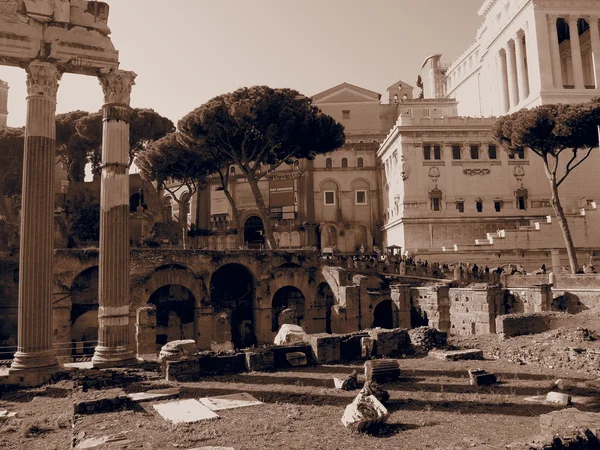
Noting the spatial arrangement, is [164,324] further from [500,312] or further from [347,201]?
[347,201]

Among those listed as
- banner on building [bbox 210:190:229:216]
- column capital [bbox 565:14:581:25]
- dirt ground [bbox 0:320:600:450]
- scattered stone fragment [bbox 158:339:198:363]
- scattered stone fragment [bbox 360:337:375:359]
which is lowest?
dirt ground [bbox 0:320:600:450]

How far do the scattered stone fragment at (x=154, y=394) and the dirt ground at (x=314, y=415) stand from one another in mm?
176

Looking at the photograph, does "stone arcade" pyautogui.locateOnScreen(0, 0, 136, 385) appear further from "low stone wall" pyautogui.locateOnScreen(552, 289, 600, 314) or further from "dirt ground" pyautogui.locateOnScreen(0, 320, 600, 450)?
"low stone wall" pyautogui.locateOnScreen(552, 289, 600, 314)

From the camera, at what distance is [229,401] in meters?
8.23

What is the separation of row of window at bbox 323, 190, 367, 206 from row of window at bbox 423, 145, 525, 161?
22.8 feet

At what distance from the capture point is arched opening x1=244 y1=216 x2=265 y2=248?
3634 cm

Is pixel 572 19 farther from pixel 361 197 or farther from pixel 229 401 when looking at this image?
pixel 229 401

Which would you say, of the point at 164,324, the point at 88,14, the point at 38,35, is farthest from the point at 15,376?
the point at 164,324

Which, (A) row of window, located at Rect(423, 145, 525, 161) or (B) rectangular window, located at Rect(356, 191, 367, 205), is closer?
(A) row of window, located at Rect(423, 145, 525, 161)

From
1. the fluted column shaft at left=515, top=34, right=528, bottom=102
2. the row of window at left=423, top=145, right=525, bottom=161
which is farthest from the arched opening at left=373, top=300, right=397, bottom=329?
the fluted column shaft at left=515, top=34, right=528, bottom=102

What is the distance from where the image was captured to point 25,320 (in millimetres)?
10031

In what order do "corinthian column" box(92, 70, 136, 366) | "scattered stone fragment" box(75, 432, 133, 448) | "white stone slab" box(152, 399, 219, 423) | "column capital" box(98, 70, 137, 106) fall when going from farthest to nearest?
"column capital" box(98, 70, 137, 106) < "corinthian column" box(92, 70, 136, 366) < "white stone slab" box(152, 399, 219, 423) < "scattered stone fragment" box(75, 432, 133, 448)

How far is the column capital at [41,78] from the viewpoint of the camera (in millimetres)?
10383

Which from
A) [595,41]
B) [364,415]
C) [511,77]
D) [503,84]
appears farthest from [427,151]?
[364,415]
